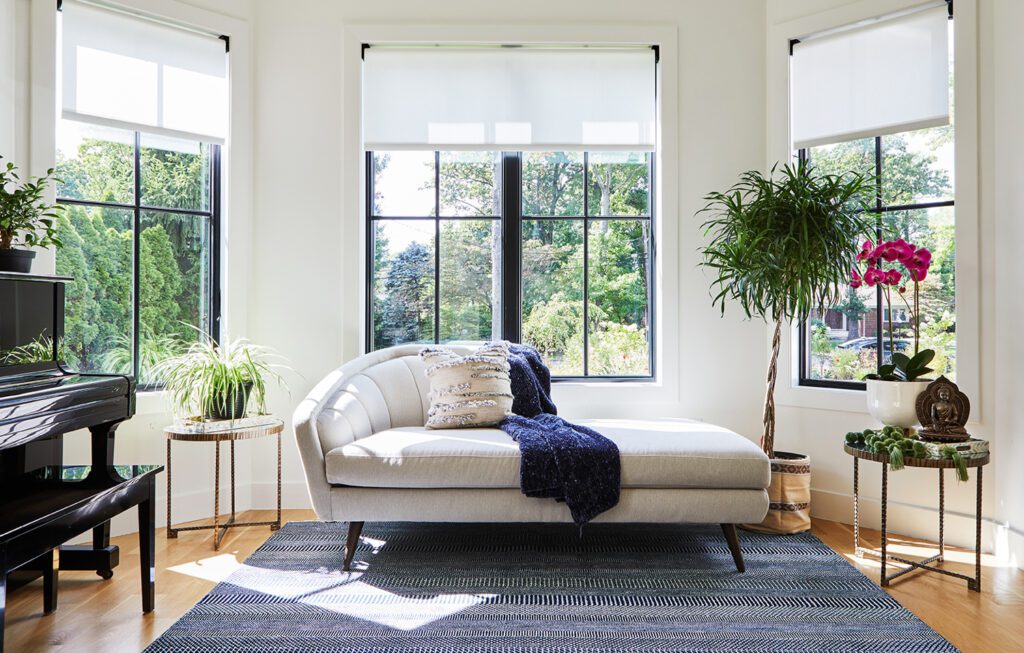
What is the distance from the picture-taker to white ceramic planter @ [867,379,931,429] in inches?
119

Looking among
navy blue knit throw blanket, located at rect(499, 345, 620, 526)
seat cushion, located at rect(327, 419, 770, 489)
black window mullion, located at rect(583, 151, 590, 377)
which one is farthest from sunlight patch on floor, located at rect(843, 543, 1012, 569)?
black window mullion, located at rect(583, 151, 590, 377)

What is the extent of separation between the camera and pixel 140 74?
145 inches

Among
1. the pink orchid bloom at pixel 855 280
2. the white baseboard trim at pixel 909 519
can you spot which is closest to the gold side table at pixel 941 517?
the white baseboard trim at pixel 909 519

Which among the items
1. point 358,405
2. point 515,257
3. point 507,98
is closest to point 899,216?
point 515,257

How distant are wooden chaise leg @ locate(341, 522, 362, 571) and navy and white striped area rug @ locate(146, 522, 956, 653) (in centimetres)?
5

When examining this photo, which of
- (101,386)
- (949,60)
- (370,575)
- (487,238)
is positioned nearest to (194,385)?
(101,386)

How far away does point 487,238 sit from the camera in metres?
4.27

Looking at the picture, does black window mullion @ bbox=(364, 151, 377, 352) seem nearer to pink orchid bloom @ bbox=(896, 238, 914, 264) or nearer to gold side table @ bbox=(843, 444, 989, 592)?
gold side table @ bbox=(843, 444, 989, 592)

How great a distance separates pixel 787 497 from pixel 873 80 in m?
2.28

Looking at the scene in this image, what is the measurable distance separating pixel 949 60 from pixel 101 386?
164 inches

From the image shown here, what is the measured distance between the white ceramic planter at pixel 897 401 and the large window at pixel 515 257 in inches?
55.6

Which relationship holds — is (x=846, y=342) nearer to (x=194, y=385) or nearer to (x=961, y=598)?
(x=961, y=598)

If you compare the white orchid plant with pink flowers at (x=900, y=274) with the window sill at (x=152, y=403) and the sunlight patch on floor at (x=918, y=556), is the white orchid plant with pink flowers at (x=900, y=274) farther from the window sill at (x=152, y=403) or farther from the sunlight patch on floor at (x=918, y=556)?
the window sill at (x=152, y=403)

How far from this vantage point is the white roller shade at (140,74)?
137 inches
